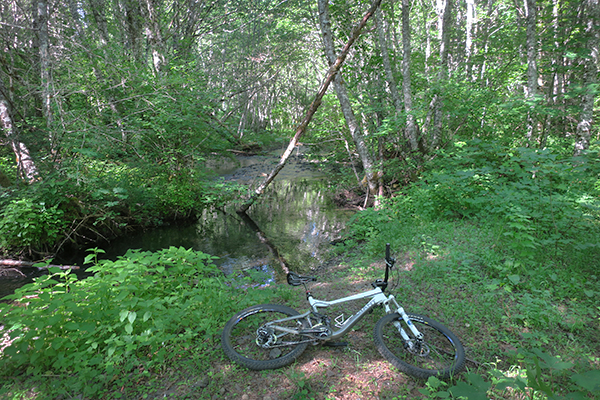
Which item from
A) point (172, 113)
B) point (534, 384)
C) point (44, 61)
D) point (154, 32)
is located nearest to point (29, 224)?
point (44, 61)

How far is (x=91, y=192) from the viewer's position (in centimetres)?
721

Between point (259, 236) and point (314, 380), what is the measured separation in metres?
6.50

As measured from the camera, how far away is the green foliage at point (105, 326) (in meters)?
2.63

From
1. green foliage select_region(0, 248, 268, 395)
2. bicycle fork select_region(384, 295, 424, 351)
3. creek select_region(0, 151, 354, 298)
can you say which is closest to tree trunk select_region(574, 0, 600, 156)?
creek select_region(0, 151, 354, 298)

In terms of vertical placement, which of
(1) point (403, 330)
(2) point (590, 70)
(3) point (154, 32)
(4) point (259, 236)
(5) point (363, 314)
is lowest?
(4) point (259, 236)

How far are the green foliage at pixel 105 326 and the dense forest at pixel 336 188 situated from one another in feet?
0.06

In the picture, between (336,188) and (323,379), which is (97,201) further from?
(336,188)

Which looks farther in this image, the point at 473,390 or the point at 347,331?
the point at 347,331

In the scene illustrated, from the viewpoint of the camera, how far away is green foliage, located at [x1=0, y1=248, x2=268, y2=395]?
8.64 feet

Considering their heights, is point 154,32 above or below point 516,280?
above

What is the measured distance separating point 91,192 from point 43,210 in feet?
3.60

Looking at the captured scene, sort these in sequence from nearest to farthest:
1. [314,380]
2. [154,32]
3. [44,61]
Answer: [314,380]
[44,61]
[154,32]

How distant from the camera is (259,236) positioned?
8.99 metres

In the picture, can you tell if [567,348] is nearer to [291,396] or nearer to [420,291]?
[420,291]
